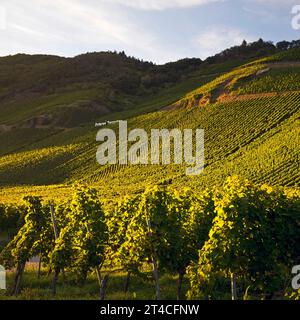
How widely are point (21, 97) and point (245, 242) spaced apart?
19680cm

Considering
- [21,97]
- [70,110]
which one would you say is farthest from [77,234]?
[21,97]

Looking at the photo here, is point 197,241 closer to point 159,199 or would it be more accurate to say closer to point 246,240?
point 159,199

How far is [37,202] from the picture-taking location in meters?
24.9

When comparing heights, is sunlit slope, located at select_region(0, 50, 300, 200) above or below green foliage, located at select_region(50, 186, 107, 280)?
above

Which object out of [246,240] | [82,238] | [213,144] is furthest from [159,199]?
[213,144]

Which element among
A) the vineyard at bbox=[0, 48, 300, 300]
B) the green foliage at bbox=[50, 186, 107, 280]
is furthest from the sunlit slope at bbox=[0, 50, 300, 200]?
the green foliage at bbox=[50, 186, 107, 280]

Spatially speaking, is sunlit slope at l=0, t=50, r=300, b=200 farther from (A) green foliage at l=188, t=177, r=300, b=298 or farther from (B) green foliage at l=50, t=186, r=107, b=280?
(A) green foliage at l=188, t=177, r=300, b=298

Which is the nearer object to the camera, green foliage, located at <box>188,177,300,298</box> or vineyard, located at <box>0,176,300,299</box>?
green foliage, located at <box>188,177,300,298</box>

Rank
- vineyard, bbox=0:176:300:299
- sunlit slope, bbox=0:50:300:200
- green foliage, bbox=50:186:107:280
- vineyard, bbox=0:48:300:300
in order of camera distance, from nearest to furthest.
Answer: vineyard, bbox=0:176:300:299 → vineyard, bbox=0:48:300:300 → green foliage, bbox=50:186:107:280 → sunlit slope, bbox=0:50:300:200

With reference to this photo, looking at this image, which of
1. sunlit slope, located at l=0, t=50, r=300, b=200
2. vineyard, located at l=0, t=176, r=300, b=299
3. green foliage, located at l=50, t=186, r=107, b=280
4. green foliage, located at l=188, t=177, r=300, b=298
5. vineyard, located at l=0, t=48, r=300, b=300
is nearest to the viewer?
green foliage, located at l=188, t=177, r=300, b=298

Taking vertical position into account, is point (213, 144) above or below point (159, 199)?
above

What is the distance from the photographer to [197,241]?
65.4ft

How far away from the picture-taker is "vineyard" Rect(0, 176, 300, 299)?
1439cm
